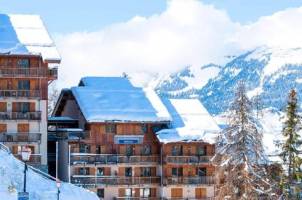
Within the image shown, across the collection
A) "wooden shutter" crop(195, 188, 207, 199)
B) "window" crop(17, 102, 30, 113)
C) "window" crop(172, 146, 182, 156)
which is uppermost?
"window" crop(17, 102, 30, 113)

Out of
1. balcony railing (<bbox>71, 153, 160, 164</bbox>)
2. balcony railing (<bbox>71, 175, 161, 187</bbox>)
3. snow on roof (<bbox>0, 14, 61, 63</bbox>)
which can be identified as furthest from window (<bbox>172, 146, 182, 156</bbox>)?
snow on roof (<bbox>0, 14, 61, 63</bbox>)

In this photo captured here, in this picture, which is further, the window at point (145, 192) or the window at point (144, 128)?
the window at point (144, 128)

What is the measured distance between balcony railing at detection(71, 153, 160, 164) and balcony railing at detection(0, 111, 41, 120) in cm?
500

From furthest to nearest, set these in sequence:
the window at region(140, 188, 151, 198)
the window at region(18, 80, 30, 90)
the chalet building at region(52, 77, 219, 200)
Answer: the window at region(140, 188, 151, 198)
the chalet building at region(52, 77, 219, 200)
the window at region(18, 80, 30, 90)

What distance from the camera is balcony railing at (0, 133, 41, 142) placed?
70438mm

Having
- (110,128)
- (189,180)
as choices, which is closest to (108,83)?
(110,128)

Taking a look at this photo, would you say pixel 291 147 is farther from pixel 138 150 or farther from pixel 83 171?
pixel 83 171

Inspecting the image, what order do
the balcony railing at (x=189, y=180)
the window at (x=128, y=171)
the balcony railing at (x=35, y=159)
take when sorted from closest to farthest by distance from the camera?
the balcony railing at (x=35, y=159), the balcony railing at (x=189, y=180), the window at (x=128, y=171)

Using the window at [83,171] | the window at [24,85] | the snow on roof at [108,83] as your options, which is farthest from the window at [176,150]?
the window at [24,85]

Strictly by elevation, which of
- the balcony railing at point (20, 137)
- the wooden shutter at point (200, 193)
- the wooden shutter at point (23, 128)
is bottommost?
the wooden shutter at point (200, 193)

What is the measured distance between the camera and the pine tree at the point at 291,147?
4750 cm

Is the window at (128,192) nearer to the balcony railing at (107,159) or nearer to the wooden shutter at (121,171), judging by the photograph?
the wooden shutter at (121,171)

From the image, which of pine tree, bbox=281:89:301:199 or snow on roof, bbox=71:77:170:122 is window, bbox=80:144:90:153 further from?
pine tree, bbox=281:89:301:199

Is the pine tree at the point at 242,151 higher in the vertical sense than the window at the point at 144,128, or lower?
lower
